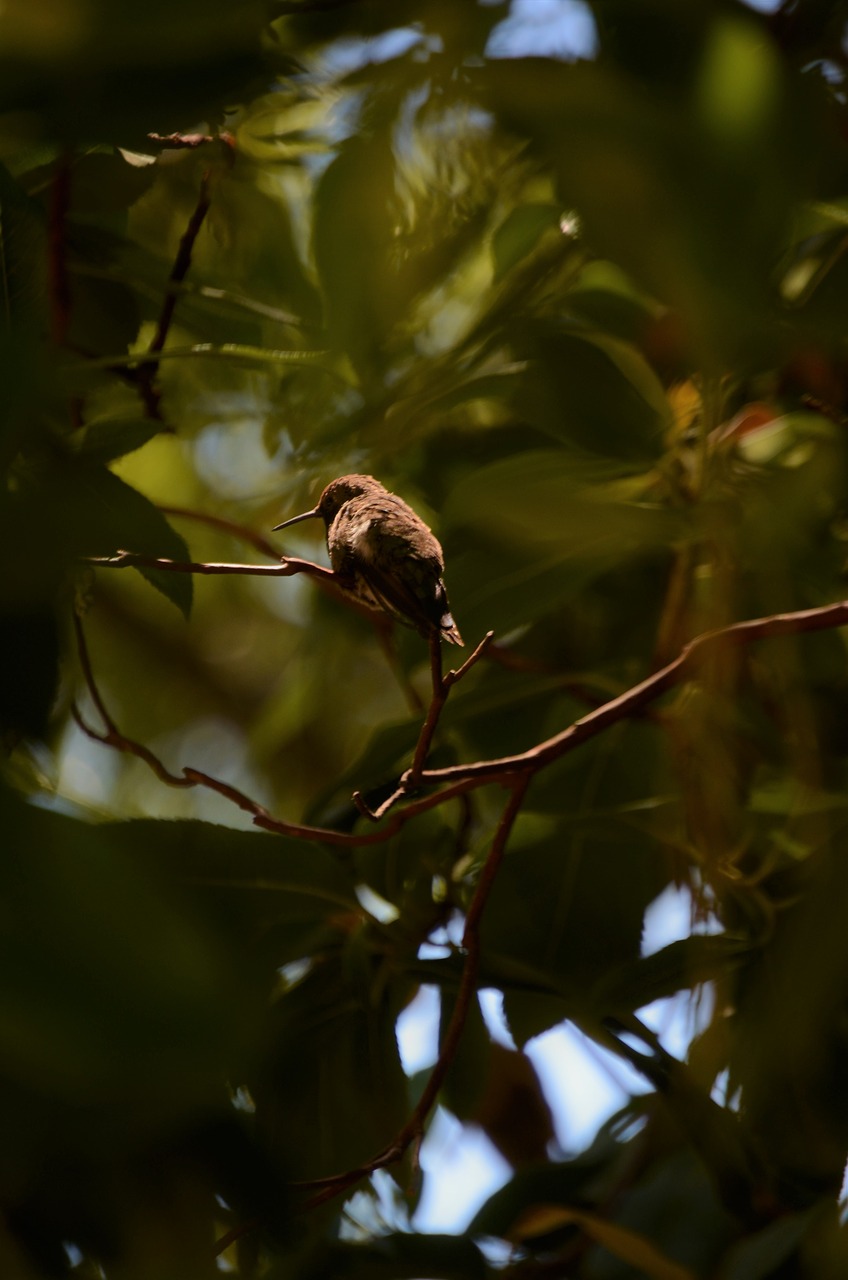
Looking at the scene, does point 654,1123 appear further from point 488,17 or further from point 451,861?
point 488,17

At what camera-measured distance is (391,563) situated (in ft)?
1.80

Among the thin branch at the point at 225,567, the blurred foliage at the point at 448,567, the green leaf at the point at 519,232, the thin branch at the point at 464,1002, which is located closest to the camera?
the blurred foliage at the point at 448,567

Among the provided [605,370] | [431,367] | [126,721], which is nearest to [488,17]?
[431,367]

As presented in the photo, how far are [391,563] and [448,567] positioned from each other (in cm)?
23

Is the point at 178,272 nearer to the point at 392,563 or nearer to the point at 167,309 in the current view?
the point at 167,309

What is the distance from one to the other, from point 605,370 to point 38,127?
510 mm

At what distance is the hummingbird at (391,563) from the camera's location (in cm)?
54

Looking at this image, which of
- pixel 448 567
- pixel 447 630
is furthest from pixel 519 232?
pixel 447 630

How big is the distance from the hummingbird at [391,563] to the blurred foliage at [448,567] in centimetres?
4

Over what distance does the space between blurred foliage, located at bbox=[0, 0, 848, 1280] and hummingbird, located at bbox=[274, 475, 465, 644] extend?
0.04m

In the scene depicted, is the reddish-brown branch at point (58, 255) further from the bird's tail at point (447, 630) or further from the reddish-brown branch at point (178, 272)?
the bird's tail at point (447, 630)

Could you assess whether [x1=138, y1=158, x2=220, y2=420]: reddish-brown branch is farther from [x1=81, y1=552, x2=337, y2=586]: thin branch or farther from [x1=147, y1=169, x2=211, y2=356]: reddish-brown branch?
[x1=81, y1=552, x2=337, y2=586]: thin branch

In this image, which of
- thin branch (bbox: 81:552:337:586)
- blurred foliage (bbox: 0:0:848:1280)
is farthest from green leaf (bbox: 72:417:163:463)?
thin branch (bbox: 81:552:337:586)

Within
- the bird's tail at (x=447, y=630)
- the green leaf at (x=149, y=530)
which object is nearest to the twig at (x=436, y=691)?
the bird's tail at (x=447, y=630)
